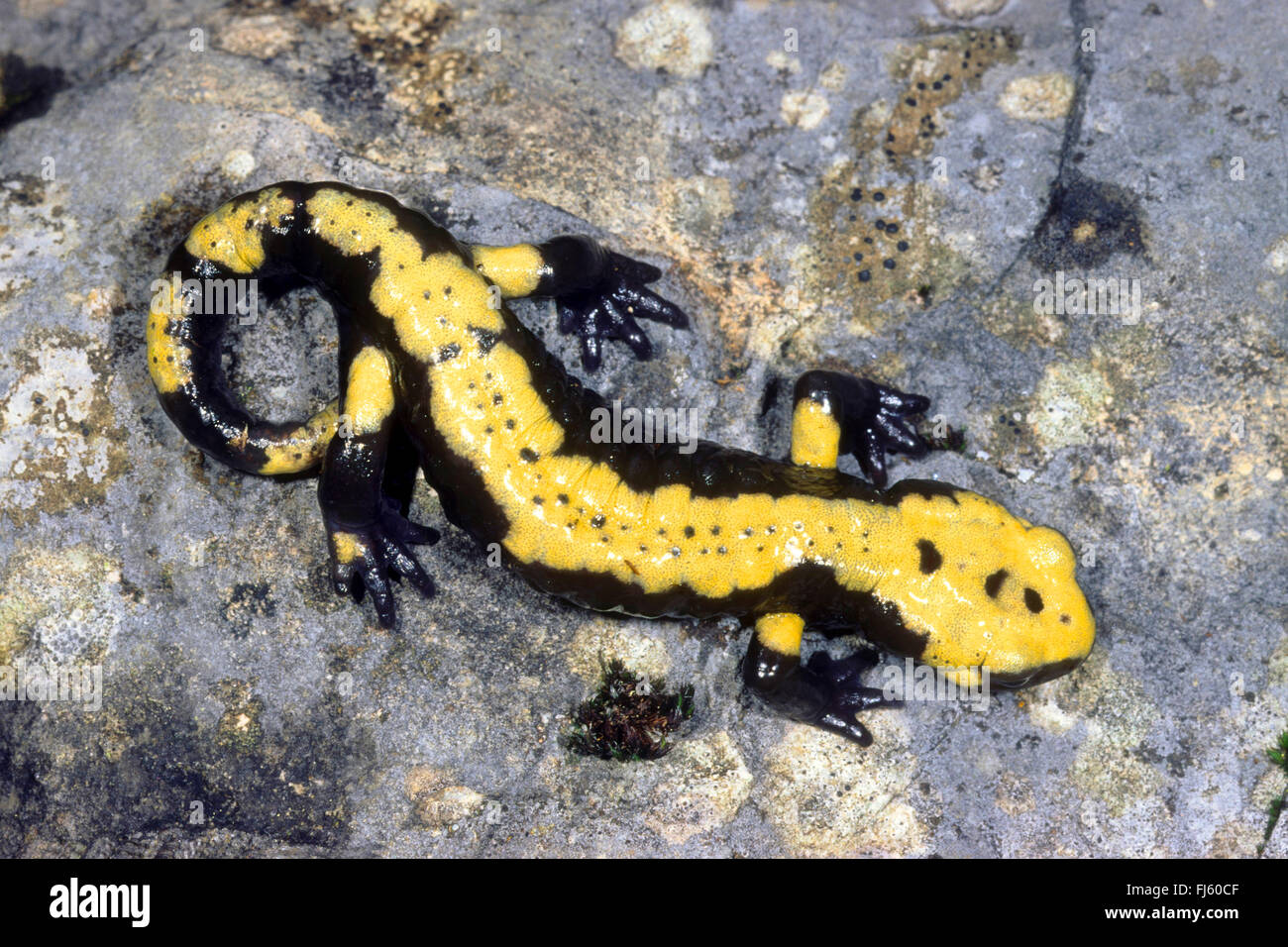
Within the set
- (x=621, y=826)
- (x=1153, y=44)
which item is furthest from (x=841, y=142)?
Answer: (x=621, y=826)

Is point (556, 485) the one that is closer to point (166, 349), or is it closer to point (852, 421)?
point (852, 421)

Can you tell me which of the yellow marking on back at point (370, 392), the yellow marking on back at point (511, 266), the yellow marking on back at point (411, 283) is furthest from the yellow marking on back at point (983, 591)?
the yellow marking on back at point (370, 392)

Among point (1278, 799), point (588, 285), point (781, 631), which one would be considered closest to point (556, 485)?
point (588, 285)

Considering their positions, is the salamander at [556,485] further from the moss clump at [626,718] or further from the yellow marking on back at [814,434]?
the moss clump at [626,718]

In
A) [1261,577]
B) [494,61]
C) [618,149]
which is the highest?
[494,61]

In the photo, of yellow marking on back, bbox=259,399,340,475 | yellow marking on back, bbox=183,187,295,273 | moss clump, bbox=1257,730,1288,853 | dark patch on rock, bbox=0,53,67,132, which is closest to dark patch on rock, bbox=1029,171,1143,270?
moss clump, bbox=1257,730,1288,853

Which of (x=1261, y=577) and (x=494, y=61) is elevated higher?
(x=494, y=61)

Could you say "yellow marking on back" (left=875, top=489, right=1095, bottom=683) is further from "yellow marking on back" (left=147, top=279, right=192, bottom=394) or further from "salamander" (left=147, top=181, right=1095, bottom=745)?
"yellow marking on back" (left=147, top=279, right=192, bottom=394)

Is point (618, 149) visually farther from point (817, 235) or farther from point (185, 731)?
point (185, 731)
